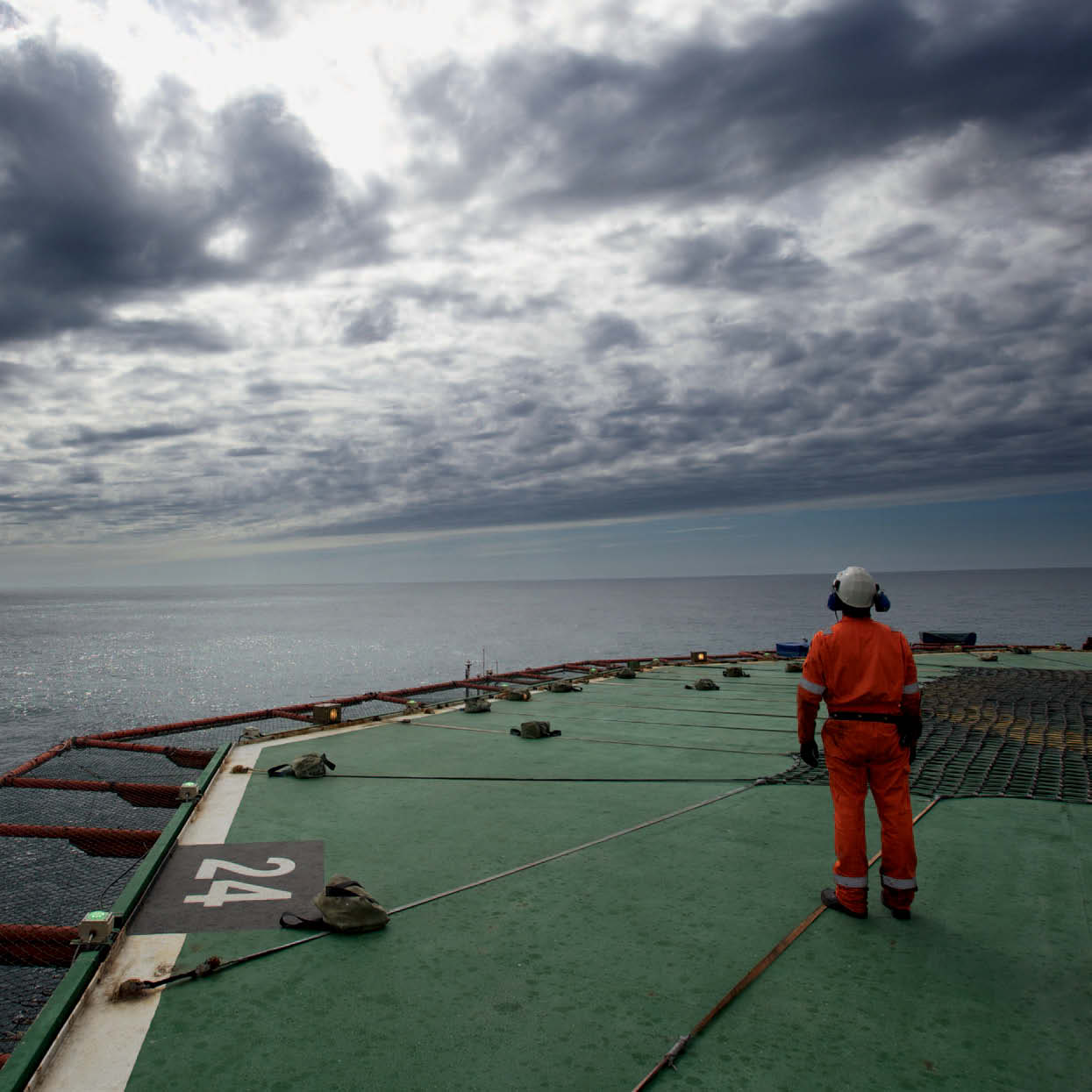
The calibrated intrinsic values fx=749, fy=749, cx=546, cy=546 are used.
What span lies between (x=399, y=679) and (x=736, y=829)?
5324cm

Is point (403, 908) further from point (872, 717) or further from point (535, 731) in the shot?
point (535, 731)

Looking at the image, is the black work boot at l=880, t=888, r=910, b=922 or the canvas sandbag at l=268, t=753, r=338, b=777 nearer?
the black work boot at l=880, t=888, r=910, b=922

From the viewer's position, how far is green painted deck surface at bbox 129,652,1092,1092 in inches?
129

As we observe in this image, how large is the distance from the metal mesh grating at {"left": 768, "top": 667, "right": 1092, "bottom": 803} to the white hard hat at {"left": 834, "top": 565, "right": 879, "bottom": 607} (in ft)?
11.5

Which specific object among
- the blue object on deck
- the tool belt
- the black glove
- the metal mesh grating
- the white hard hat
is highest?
the white hard hat

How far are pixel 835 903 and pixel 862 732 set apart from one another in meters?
1.11

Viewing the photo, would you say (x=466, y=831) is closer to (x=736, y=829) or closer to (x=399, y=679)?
(x=736, y=829)

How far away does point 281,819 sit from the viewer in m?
6.72

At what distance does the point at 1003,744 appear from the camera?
9398 mm

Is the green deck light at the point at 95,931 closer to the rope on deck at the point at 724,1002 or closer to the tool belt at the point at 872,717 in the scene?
the rope on deck at the point at 724,1002

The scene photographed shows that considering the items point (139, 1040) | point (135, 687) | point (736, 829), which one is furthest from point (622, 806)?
point (135, 687)

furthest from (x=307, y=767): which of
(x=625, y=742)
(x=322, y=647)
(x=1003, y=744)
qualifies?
(x=322, y=647)

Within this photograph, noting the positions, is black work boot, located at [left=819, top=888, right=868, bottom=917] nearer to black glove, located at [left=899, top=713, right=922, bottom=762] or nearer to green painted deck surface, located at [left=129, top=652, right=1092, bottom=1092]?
green painted deck surface, located at [left=129, top=652, right=1092, bottom=1092]

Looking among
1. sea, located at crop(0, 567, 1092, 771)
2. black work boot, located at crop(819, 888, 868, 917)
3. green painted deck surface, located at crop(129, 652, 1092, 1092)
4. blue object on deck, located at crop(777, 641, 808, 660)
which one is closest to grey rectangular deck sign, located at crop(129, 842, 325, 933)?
green painted deck surface, located at crop(129, 652, 1092, 1092)
